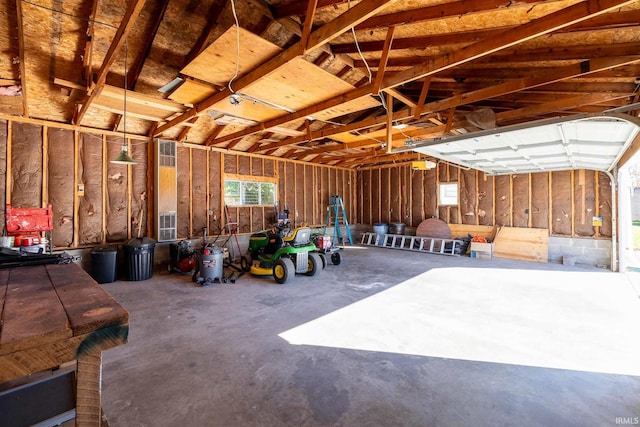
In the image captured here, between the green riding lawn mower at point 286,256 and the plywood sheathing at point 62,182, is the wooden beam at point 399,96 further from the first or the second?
the plywood sheathing at point 62,182

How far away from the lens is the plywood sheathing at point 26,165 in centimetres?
514

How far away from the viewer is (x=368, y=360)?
2801mm

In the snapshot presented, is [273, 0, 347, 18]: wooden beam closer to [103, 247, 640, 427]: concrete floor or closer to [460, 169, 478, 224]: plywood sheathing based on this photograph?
[103, 247, 640, 427]: concrete floor

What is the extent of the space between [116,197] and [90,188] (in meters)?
0.47

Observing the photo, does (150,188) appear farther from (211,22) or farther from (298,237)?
(211,22)

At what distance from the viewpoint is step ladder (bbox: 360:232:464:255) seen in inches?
342

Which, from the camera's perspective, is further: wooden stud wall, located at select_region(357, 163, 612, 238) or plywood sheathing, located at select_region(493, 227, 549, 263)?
plywood sheathing, located at select_region(493, 227, 549, 263)

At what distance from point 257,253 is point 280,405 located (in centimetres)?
452

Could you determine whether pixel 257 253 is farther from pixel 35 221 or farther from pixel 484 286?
pixel 484 286

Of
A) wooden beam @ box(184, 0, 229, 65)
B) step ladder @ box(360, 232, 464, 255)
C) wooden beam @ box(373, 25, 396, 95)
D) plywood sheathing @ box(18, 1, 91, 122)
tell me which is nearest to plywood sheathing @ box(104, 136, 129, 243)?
plywood sheathing @ box(18, 1, 91, 122)

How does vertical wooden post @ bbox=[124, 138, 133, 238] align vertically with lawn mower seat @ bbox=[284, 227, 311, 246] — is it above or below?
above

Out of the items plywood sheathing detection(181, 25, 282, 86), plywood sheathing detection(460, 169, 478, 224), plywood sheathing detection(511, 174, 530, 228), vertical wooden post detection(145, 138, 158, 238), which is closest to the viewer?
plywood sheathing detection(181, 25, 282, 86)

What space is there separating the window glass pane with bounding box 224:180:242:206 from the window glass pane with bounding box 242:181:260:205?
0.16 m

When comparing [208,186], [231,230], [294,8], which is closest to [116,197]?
[208,186]
